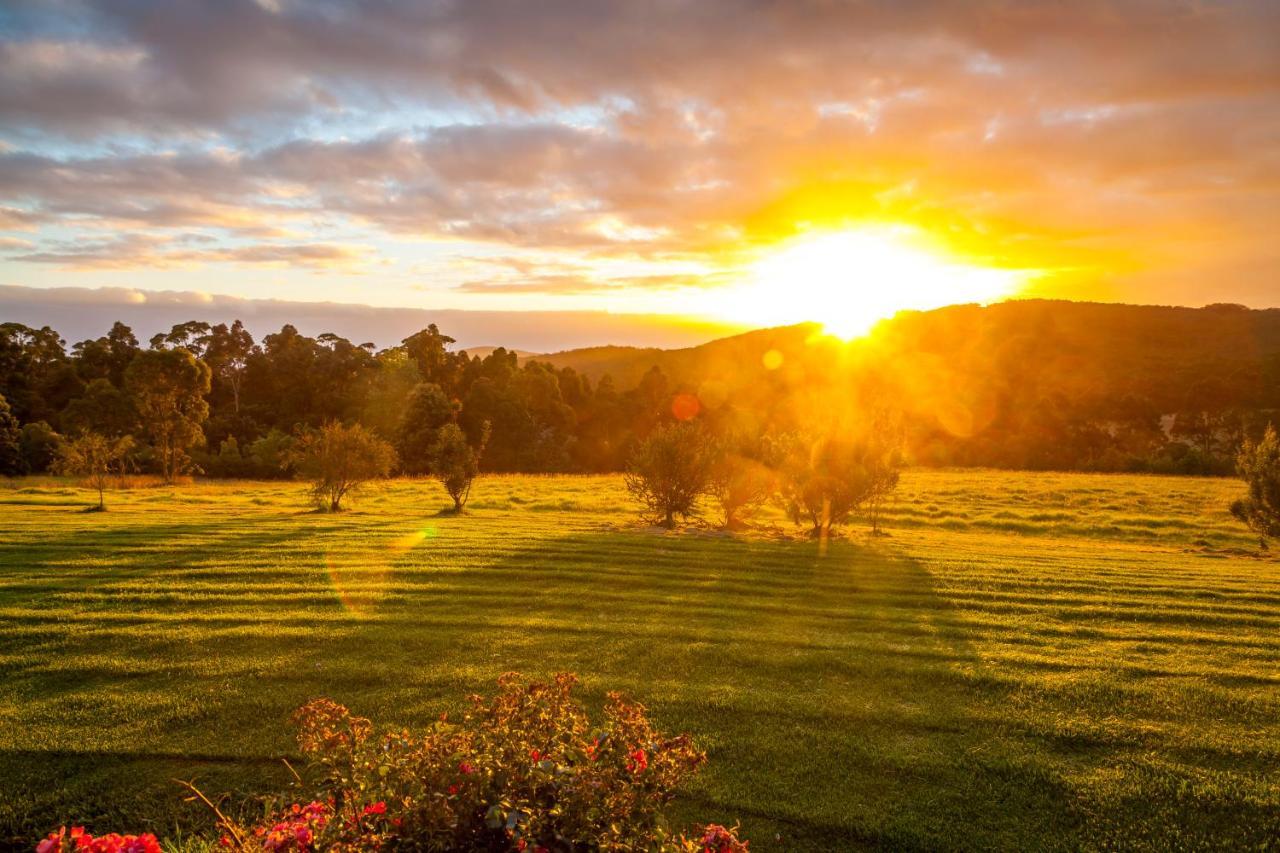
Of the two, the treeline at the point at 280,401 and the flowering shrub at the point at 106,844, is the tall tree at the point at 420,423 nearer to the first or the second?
the treeline at the point at 280,401

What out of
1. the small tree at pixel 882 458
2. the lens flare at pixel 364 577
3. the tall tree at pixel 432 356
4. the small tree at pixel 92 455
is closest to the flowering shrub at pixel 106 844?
the lens flare at pixel 364 577

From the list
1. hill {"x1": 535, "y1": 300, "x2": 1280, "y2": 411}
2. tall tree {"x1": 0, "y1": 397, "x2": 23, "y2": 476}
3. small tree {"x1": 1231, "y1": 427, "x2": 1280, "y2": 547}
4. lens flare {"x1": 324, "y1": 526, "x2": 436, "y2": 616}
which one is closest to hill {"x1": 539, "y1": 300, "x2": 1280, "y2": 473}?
hill {"x1": 535, "y1": 300, "x2": 1280, "y2": 411}

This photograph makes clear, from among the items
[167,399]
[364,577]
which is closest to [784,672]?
[364,577]

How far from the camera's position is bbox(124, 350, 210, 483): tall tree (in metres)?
56.2

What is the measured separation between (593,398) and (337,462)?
5301 centimetres

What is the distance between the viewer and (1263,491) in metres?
26.9

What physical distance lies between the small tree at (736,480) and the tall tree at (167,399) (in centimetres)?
4594

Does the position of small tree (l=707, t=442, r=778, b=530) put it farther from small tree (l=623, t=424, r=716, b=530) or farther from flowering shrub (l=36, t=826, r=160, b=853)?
flowering shrub (l=36, t=826, r=160, b=853)

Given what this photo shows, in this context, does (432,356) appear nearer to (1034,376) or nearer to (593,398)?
(593,398)

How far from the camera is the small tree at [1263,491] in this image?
1048 inches

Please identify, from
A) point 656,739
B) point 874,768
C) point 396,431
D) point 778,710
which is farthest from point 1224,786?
point 396,431

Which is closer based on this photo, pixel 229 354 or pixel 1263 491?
pixel 1263 491

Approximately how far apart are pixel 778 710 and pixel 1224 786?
464 centimetres

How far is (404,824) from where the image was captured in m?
4.76
